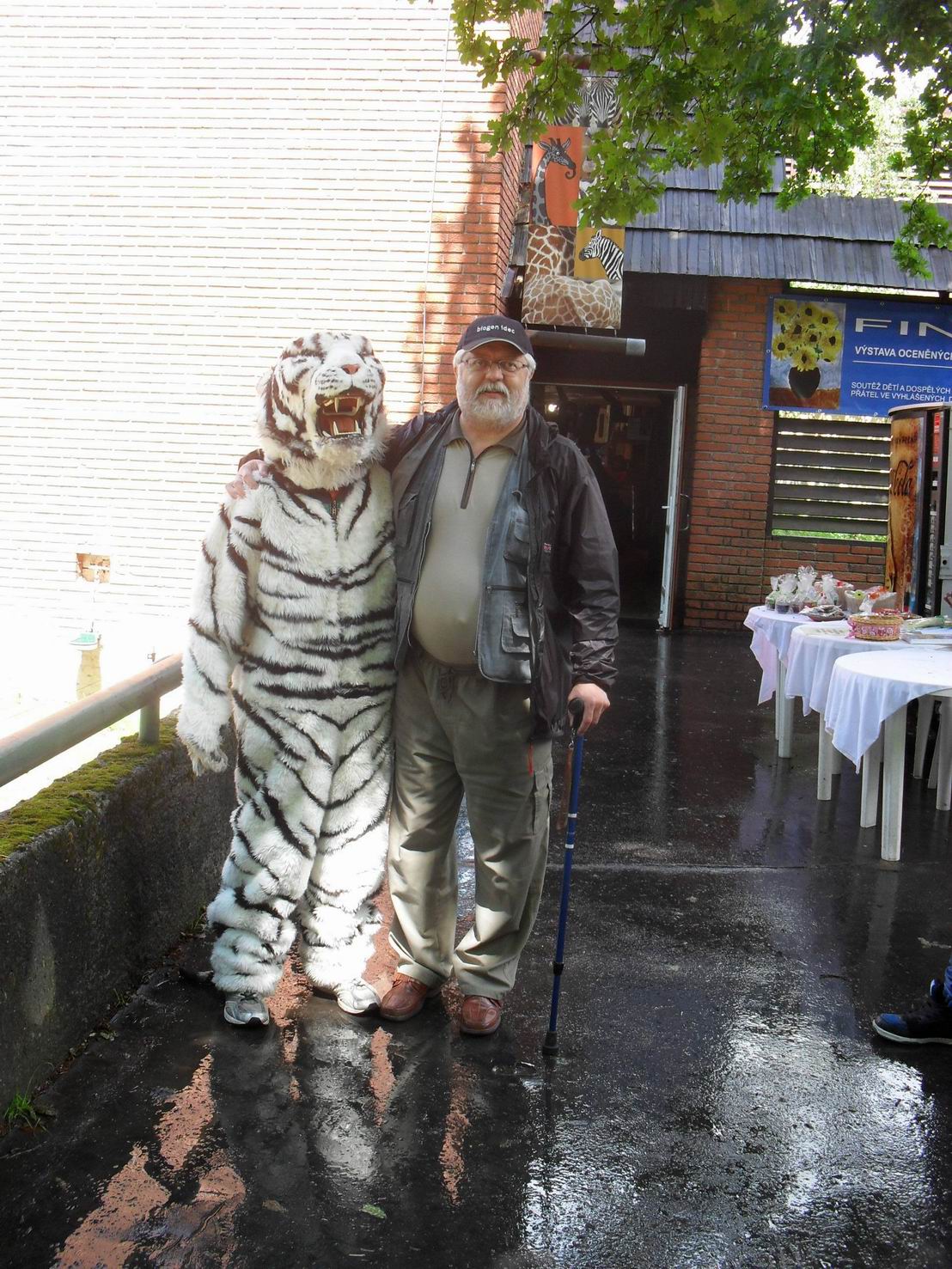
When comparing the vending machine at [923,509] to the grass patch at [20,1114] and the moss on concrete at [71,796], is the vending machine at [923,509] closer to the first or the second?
the moss on concrete at [71,796]

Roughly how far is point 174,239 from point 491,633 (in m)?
7.65

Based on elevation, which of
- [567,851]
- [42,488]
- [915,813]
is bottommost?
[915,813]

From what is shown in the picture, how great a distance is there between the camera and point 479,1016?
3814 mm

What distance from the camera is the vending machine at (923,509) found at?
8.35m

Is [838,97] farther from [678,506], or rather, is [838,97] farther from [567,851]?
[567,851]

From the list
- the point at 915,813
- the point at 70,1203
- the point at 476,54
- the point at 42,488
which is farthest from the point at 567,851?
the point at 42,488

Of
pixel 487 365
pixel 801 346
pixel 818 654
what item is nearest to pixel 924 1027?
pixel 487 365

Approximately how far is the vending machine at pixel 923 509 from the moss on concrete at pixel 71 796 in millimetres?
5753

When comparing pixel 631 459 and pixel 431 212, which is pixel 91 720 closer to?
pixel 431 212

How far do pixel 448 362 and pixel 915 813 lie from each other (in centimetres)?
508

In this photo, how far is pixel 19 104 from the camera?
10180 millimetres

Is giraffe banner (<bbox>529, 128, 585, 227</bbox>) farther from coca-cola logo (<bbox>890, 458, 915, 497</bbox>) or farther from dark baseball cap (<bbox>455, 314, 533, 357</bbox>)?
dark baseball cap (<bbox>455, 314, 533, 357</bbox>)

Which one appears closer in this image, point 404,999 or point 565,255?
point 404,999

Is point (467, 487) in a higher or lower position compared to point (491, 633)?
higher
